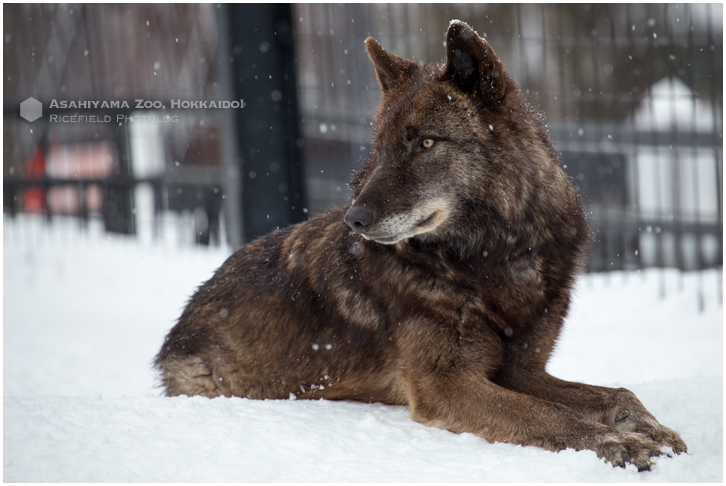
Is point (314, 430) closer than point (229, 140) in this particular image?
Yes

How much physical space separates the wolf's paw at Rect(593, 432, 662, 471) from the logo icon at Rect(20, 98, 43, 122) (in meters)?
10.3

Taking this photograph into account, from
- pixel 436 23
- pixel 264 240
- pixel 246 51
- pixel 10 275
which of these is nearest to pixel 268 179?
pixel 246 51

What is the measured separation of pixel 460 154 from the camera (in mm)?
2799

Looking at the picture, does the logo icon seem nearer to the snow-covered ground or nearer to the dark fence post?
the snow-covered ground

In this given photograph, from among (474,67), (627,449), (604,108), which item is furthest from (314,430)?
(604,108)

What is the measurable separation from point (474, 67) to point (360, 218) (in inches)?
34.5

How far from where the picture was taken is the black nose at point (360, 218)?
102 inches

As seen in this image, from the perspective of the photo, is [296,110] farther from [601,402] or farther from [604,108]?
[604,108]

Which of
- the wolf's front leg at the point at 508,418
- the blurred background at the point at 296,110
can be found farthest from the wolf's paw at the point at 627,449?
the blurred background at the point at 296,110

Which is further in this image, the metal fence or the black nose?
the metal fence

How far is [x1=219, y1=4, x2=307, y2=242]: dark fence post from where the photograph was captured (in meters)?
5.25

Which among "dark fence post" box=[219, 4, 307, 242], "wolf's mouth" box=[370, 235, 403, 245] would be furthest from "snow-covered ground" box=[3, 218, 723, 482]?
"dark fence post" box=[219, 4, 307, 242]

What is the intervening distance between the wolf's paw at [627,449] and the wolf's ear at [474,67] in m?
1.51

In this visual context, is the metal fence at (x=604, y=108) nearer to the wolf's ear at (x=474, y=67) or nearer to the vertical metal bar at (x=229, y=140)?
the vertical metal bar at (x=229, y=140)
